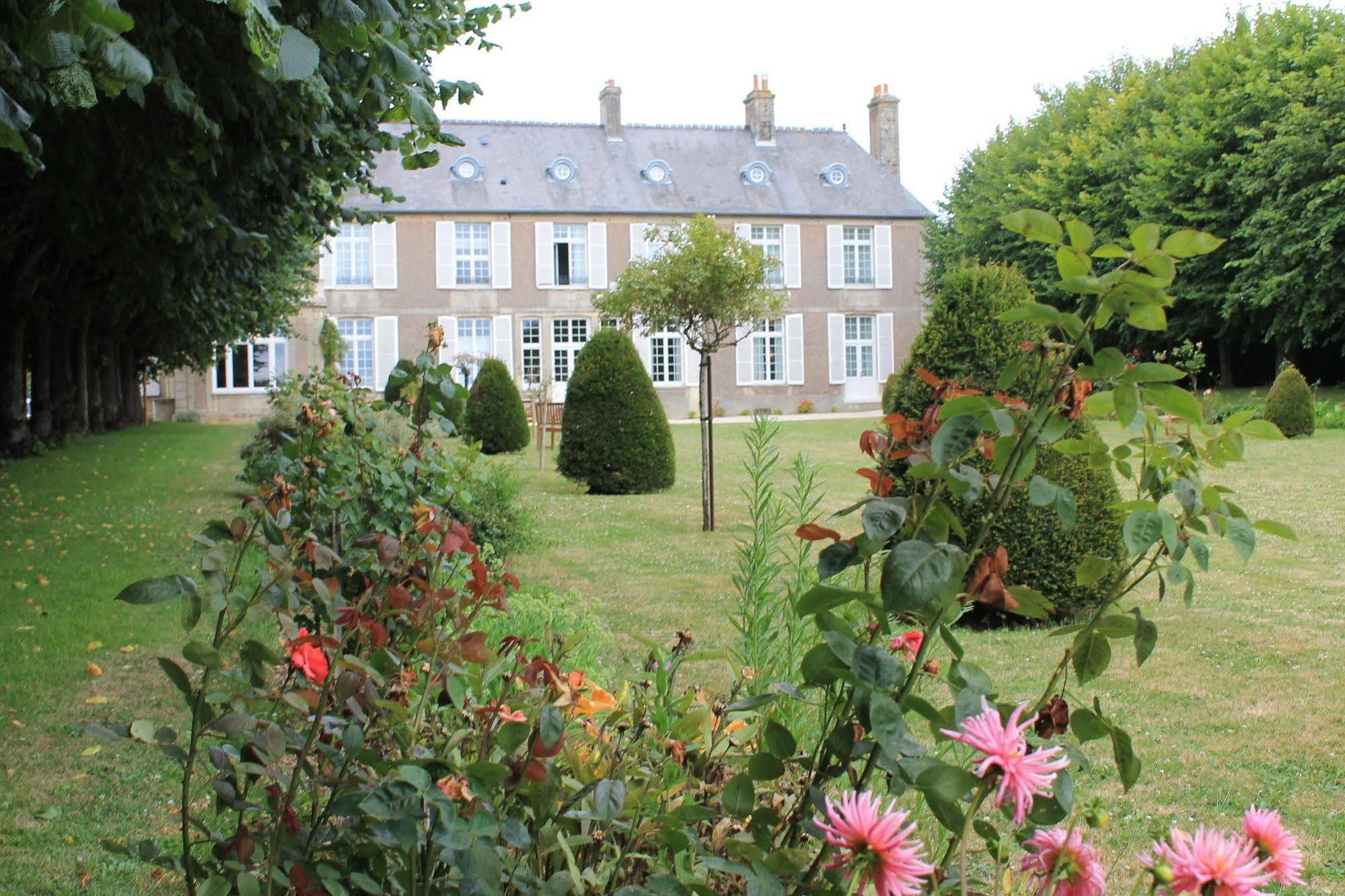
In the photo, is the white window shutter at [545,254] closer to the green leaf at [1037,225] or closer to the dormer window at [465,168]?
the dormer window at [465,168]

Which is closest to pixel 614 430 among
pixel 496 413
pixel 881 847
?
pixel 496 413

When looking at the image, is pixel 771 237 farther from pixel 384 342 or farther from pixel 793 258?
pixel 384 342

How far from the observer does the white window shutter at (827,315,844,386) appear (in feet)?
105

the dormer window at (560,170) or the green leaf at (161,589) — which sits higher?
the dormer window at (560,170)

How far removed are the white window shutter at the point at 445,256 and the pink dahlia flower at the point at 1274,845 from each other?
30.2m

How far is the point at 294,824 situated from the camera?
1.38 meters

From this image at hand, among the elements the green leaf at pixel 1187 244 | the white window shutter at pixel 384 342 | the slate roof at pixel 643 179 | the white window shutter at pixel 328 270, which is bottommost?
the green leaf at pixel 1187 244

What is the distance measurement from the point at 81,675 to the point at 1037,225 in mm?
4432

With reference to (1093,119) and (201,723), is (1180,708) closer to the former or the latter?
(201,723)

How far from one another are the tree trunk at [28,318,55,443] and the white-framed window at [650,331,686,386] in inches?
650

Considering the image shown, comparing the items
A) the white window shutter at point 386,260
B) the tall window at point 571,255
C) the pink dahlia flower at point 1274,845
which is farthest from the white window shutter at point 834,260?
the pink dahlia flower at point 1274,845

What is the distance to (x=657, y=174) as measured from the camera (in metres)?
31.1

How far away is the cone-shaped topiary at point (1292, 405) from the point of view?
16109mm

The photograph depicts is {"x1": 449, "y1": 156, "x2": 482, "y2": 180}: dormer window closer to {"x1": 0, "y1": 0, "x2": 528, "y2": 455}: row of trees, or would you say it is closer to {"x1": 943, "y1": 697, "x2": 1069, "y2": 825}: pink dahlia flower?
{"x1": 0, "y1": 0, "x2": 528, "y2": 455}: row of trees
